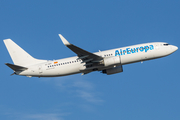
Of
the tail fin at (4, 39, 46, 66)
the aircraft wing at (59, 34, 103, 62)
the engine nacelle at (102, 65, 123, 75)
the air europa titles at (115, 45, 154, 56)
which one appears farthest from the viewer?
the tail fin at (4, 39, 46, 66)

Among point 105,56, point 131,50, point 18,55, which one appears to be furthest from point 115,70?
point 18,55

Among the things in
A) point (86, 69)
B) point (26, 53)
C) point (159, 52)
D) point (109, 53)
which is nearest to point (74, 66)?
point (86, 69)

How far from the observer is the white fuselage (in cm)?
5709

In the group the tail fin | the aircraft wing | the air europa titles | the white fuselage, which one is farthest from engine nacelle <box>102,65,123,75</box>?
the tail fin

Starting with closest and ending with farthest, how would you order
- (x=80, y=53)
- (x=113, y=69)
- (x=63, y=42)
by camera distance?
(x=63, y=42) < (x=80, y=53) < (x=113, y=69)

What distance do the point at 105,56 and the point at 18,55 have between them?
1947 centimetres

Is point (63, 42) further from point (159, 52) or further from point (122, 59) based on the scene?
point (159, 52)

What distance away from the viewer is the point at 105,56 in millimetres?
57469

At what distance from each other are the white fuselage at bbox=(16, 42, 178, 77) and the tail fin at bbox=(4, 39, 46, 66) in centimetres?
284

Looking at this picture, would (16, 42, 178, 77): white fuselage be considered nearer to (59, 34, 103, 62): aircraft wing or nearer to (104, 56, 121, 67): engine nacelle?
(104, 56, 121, 67): engine nacelle

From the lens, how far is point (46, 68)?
5841 cm

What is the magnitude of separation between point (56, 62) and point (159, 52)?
70.3 feet

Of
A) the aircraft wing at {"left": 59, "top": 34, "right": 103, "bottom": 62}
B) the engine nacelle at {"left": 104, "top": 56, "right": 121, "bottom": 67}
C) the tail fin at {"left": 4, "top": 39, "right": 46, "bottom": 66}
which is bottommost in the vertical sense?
the engine nacelle at {"left": 104, "top": 56, "right": 121, "bottom": 67}

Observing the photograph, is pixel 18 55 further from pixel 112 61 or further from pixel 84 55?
pixel 112 61
